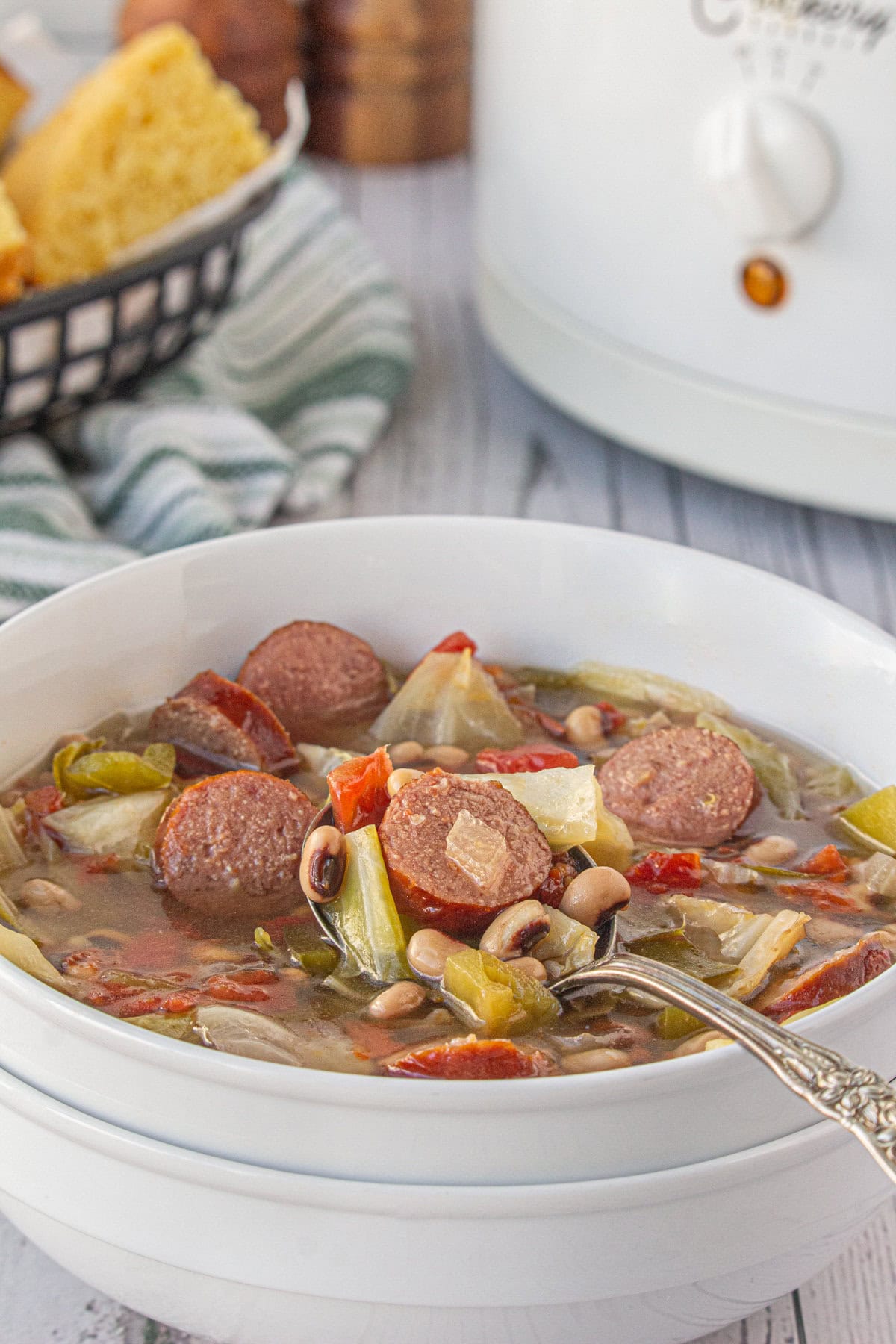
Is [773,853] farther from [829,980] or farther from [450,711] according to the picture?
[450,711]

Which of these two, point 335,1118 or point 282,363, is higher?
point 335,1118

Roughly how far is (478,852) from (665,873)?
177mm

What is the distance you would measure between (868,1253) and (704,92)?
4.23ft

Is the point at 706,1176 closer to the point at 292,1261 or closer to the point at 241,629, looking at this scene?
Result: the point at 292,1261

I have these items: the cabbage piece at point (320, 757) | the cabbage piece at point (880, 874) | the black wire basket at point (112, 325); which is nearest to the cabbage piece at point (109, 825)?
the cabbage piece at point (320, 757)

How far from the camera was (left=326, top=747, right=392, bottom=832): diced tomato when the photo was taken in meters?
1.22

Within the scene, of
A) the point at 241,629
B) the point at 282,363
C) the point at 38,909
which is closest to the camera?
the point at 38,909

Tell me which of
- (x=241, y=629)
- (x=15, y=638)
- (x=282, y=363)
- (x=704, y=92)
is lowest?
(x=282, y=363)

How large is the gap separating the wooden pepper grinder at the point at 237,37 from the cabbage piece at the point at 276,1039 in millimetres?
1998

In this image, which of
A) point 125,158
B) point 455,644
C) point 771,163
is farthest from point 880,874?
point 125,158

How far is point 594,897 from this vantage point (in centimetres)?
114

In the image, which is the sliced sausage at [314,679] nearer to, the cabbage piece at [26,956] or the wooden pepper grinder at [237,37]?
the cabbage piece at [26,956]

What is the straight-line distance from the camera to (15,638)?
52.9 inches

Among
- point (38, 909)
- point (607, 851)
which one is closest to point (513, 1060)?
point (607, 851)
